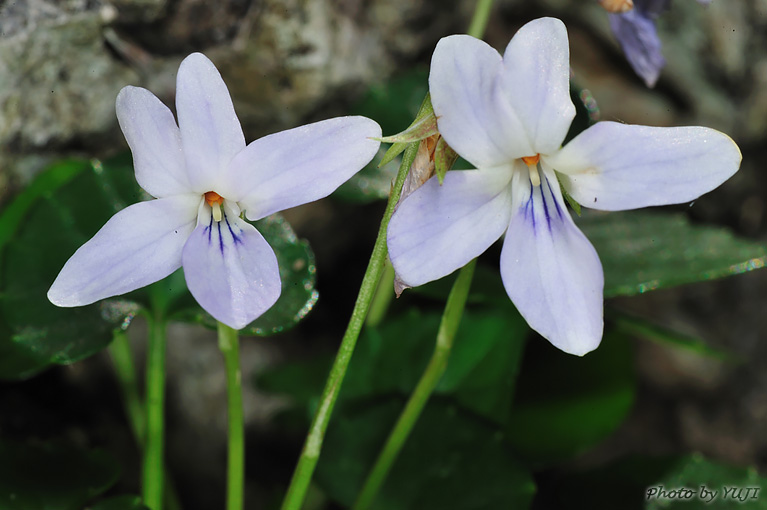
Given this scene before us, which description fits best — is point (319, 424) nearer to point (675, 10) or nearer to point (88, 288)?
point (88, 288)

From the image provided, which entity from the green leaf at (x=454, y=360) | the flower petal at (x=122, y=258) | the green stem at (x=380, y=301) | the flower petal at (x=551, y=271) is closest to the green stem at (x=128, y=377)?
the green leaf at (x=454, y=360)

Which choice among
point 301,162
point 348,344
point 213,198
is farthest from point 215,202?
point 348,344

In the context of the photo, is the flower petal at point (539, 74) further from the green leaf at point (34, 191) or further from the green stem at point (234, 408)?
the green leaf at point (34, 191)

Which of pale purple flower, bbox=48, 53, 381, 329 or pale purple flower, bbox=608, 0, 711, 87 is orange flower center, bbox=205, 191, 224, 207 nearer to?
pale purple flower, bbox=48, 53, 381, 329

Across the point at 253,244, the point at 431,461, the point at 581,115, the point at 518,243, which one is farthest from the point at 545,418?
the point at 253,244

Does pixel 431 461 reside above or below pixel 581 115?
below

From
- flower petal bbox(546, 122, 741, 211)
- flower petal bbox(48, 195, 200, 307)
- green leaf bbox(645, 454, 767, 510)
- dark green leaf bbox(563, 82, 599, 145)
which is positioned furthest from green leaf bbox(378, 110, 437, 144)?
green leaf bbox(645, 454, 767, 510)
